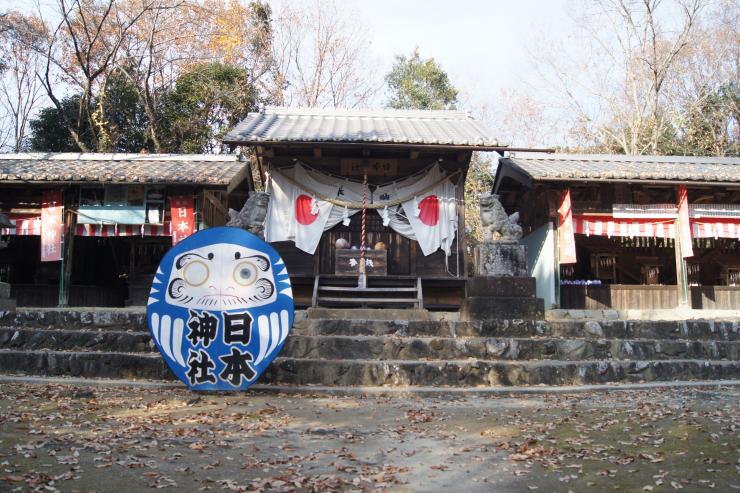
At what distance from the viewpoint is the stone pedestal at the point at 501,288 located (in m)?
10.3

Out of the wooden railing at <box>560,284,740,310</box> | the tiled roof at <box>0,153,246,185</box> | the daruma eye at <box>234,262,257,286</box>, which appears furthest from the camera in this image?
the wooden railing at <box>560,284,740,310</box>

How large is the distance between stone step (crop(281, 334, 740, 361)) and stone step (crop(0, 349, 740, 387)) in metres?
0.34

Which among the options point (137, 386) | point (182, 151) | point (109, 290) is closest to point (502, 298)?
point (137, 386)

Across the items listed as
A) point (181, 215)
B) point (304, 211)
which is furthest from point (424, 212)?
point (181, 215)

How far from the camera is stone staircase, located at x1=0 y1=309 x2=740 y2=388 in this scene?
8531mm

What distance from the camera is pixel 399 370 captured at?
848 centimetres

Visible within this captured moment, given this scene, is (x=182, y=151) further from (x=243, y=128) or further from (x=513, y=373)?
(x=513, y=373)

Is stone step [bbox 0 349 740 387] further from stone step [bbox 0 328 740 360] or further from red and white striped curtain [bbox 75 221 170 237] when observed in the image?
red and white striped curtain [bbox 75 221 170 237]

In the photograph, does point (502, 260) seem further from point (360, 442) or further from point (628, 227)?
point (360, 442)

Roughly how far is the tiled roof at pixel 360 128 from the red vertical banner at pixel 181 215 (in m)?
2.32

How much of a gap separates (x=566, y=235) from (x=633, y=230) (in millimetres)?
1868

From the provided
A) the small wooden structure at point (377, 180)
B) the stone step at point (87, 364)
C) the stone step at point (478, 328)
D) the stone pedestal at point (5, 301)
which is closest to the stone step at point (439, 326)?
the stone step at point (478, 328)

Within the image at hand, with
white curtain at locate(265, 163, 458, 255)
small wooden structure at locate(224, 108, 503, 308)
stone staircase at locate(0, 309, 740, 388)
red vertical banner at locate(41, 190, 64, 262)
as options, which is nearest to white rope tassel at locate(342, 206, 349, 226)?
white curtain at locate(265, 163, 458, 255)

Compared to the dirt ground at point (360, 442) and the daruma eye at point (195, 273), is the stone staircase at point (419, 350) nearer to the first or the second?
the dirt ground at point (360, 442)
